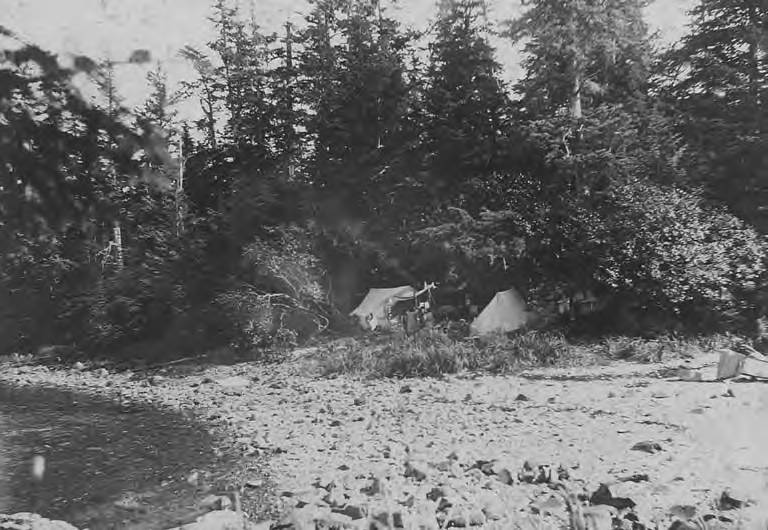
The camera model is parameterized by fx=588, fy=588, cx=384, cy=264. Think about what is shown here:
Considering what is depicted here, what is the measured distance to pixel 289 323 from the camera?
17.4m

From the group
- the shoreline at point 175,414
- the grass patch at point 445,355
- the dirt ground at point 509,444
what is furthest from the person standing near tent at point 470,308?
the shoreline at point 175,414

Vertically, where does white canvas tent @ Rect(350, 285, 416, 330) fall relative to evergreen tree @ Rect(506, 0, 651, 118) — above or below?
below

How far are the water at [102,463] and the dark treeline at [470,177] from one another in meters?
1.89

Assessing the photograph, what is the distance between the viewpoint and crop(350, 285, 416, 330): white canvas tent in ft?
56.4

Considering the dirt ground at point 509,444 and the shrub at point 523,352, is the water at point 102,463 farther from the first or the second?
the shrub at point 523,352

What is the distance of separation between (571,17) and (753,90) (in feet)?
18.9

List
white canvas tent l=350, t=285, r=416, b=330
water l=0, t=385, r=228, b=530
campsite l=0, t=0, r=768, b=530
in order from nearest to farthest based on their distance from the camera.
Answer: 1. campsite l=0, t=0, r=768, b=530
2. water l=0, t=385, r=228, b=530
3. white canvas tent l=350, t=285, r=416, b=330

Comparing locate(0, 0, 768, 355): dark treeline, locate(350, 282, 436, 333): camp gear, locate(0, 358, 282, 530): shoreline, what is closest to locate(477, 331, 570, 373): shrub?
locate(0, 0, 768, 355): dark treeline

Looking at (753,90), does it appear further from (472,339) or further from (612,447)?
(612,447)

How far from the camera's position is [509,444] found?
7.11 metres

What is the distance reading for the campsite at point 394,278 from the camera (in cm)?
304

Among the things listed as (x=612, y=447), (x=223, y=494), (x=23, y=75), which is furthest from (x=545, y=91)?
(x=23, y=75)

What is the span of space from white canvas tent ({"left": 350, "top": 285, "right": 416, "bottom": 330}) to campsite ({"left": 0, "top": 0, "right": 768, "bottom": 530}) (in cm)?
11

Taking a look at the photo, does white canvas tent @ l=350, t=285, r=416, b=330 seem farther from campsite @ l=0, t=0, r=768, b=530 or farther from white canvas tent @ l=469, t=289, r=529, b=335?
white canvas tent @ l=469, t=289, r=529, b=335
